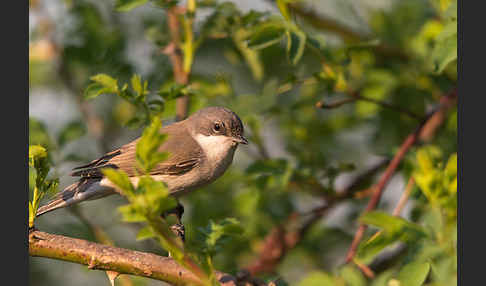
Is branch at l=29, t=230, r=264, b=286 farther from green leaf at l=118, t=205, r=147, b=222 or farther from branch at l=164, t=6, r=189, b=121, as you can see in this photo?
branch at l=164, t=6, r=189, b=121

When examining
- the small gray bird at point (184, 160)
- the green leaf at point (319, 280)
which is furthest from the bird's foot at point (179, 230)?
the green leaf at point (319, 280)

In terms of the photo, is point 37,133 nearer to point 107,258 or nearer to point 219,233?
point 107,258

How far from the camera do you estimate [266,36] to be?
2846 millimetres

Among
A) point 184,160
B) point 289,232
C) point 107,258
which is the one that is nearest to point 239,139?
point 184,160

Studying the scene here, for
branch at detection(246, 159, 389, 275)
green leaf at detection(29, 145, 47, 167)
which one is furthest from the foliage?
branch at detection(246, 159, 389, 275)

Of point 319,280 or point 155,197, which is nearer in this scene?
point 155,197

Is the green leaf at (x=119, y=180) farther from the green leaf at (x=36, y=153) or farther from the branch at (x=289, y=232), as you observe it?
the branch at (x=289, y=232)

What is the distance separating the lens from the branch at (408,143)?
3.29m

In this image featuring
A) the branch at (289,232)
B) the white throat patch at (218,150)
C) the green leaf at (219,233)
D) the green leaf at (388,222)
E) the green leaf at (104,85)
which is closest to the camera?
the green leaf at (388,222)

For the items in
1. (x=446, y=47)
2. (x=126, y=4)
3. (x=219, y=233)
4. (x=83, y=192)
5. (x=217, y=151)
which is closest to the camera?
(x=219, y=233)

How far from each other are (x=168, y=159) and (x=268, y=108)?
675 millimetres

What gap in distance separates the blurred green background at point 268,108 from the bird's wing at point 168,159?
206 millimetres

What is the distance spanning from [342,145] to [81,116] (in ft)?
7.42

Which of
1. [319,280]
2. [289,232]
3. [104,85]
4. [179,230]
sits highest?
[104,85]
